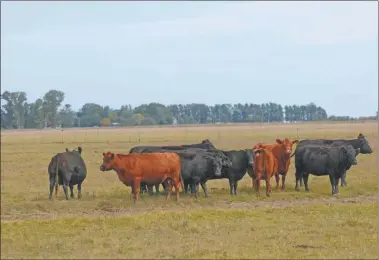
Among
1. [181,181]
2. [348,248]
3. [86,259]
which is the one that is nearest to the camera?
[86,259]

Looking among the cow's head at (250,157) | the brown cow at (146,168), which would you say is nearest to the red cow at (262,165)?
the cow's head at (250,157)

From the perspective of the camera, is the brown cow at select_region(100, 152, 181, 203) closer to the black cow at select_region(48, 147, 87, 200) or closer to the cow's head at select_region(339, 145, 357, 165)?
the black cow at select_region(48, 147, 87, 200)

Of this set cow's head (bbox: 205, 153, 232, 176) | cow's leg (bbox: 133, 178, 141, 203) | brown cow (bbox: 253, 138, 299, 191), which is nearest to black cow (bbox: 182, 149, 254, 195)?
cow's head (bbox: 205, 153, 232, 176)

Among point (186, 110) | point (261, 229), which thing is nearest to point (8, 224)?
point (261, 229)

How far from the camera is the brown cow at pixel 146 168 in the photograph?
711 inches

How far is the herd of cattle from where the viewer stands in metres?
18.2

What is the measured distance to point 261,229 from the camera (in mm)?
13227

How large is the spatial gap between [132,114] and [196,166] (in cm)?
13365

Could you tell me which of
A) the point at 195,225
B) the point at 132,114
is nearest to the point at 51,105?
the point at 132,114

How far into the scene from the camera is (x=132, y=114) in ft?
499

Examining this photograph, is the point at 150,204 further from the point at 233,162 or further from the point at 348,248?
the point at 348,248

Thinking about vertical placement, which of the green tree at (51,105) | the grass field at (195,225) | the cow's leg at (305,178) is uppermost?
the green tree at (51,105)

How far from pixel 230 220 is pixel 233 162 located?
18.7ft

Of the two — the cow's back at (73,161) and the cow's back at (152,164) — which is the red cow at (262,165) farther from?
the cow's back at (73,161)
